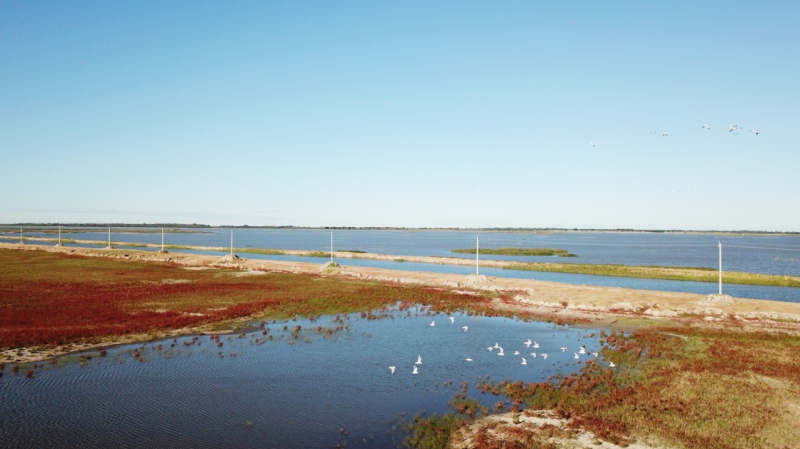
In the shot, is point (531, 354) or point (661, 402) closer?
point (661, 402)

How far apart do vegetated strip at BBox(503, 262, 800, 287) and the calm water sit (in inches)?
2180

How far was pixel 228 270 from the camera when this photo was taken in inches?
3091

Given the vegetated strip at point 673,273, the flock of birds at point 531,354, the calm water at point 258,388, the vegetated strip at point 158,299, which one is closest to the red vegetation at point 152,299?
the vegetated strip at point 158,299

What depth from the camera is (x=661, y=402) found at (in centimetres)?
1869

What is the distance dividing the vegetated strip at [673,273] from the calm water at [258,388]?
55.4 m

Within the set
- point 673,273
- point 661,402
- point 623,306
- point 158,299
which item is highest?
point 661,402

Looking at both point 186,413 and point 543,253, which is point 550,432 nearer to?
point 186,413

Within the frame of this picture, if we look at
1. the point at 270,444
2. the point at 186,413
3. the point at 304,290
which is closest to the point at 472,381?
the point at 270,444

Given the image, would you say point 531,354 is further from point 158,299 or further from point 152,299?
point 152,299

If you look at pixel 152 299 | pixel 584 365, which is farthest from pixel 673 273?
pixel 152 299

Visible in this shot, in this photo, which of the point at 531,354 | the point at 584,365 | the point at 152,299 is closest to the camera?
the point at 584,365

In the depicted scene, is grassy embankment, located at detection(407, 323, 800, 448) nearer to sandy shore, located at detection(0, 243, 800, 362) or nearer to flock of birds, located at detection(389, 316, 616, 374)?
flock of birds, located at detection(389, 316, 616, 374)

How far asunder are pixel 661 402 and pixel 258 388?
17.3m

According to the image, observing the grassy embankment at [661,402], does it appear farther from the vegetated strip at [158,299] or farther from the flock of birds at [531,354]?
the vegetated strip at [158,299]
